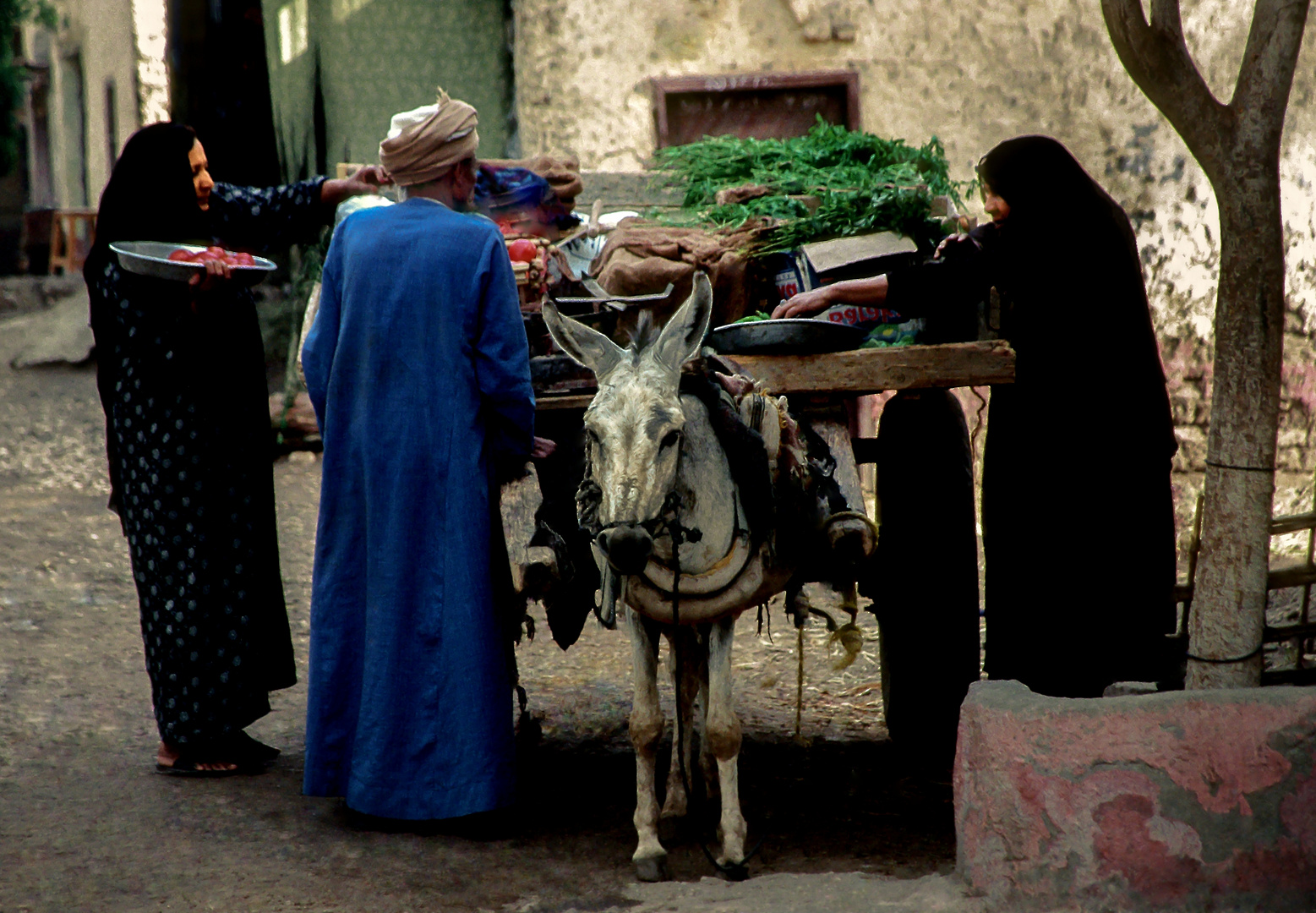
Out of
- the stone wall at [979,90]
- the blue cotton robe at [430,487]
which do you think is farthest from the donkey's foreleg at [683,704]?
the stone wall at [979,90]

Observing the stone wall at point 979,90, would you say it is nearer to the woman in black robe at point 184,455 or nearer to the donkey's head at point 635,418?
the woman in black robe at point 184,455

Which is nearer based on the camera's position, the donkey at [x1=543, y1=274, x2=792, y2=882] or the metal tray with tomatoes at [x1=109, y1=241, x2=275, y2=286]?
the donkey at [x1=543, y1=274, x2=792, y2=882]

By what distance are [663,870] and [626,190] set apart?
333 cm

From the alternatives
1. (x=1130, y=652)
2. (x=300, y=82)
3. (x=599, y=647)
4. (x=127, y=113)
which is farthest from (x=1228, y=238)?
(x=127, y=113)

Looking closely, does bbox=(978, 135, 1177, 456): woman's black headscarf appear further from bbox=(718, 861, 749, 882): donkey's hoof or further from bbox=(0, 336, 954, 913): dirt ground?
bbox=(718, 861, 749, 882): donkey's hoof

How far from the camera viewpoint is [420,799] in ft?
12.3

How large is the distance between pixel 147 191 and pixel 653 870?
278cm

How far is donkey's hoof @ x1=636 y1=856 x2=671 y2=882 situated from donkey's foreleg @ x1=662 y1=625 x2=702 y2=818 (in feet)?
1.27

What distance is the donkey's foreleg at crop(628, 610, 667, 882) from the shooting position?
3572 millimetres

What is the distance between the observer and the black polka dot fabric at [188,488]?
4.29 meters

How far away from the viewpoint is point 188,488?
169 inches

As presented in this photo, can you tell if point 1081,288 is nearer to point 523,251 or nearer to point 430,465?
point 523,251

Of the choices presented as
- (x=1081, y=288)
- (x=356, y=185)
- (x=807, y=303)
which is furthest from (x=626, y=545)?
(x=356, y=185)

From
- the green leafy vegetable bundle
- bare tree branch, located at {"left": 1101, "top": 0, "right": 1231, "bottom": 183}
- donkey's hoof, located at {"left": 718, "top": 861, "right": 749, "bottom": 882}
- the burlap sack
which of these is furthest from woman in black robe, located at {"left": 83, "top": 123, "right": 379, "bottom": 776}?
bare tree branch, located at {"left": 1101, "top": 0, "right": 1231, "bottom": 183}
